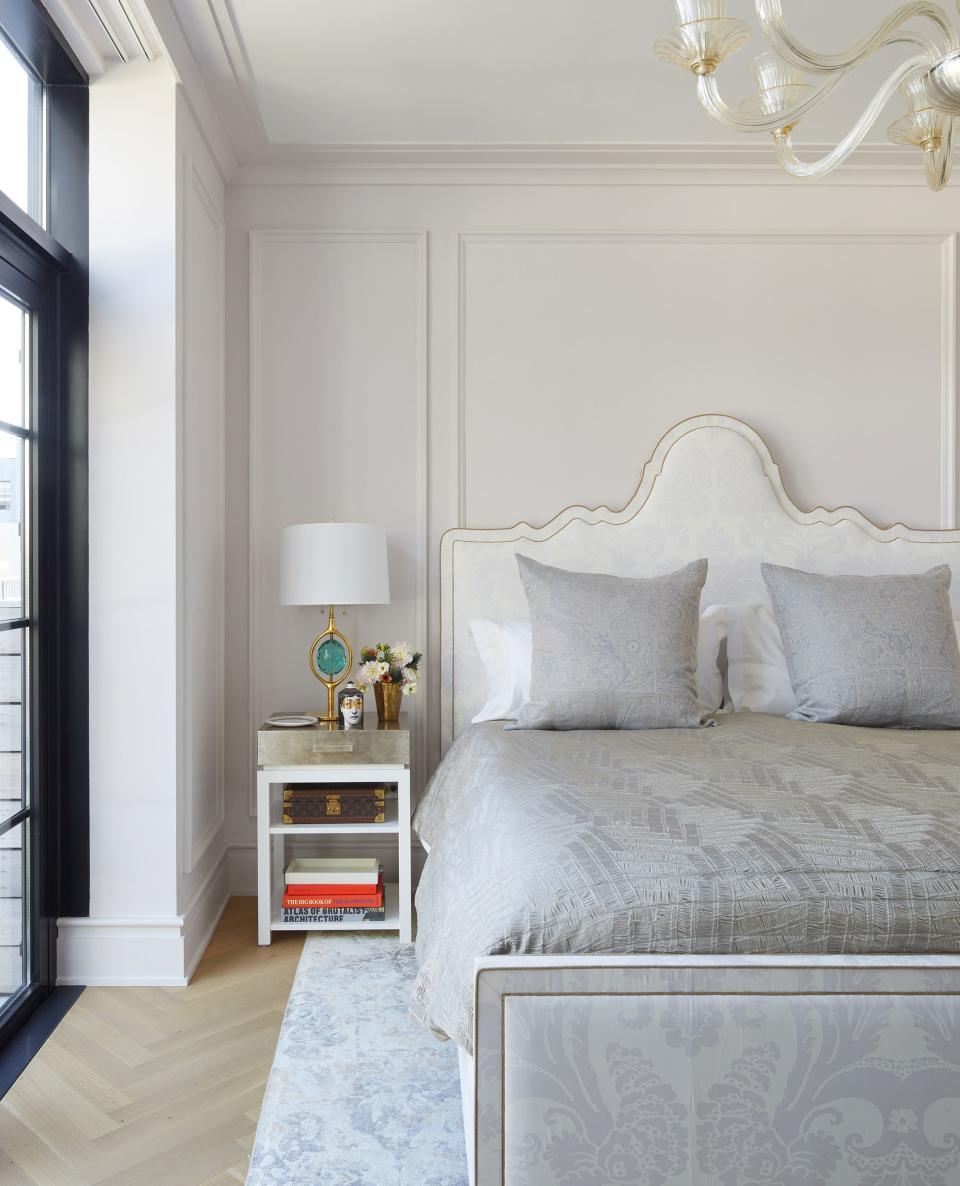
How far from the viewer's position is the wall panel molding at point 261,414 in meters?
3.21

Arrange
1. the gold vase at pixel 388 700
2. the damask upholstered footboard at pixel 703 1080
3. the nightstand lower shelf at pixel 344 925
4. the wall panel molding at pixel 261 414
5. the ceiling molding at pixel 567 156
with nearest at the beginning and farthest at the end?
the damask upholstered footboard at pixel 703 1080 → the nightstand lower shelf at pixel 344 925 → the gold vase at pixel 388 700 → the ceiling molding at pixel 567 156 → the wall panel molding at pixel 261 414

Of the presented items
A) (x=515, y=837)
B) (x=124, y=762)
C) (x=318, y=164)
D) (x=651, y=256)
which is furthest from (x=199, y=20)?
(x=515, y=837)

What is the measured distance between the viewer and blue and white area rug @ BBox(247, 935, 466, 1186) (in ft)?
5.43

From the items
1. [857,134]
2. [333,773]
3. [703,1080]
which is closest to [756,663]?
[333,773]

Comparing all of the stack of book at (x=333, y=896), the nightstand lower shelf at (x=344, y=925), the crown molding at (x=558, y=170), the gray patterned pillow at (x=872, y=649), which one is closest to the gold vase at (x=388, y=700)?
the stack of book at (x=333, y=896)

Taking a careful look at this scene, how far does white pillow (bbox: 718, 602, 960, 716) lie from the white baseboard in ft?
6.03

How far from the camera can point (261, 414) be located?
3217 millimetres

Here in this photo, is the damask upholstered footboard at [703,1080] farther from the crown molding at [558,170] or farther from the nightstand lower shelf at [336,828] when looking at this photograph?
the crown molding at [558,170]

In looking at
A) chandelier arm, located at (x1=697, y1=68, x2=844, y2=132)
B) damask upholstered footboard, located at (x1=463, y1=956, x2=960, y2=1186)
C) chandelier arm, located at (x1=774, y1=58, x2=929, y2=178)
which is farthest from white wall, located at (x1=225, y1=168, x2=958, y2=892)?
damask upholstered footboard, located at (x1=463, y1=956, x2=960, y2=1186)

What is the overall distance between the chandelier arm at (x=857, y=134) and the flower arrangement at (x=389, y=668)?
184 centimetres

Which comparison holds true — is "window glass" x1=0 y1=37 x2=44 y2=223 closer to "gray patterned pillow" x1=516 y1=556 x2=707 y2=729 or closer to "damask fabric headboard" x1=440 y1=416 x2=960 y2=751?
"damask fabric headboard" x1=440 y1=416 x2=960 y2=751

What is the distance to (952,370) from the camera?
10.8 ft

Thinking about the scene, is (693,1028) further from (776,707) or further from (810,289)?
(810,289)

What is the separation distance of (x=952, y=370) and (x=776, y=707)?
1.52 meters
